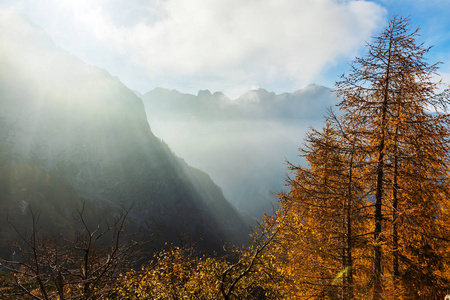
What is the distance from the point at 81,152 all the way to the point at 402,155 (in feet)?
378

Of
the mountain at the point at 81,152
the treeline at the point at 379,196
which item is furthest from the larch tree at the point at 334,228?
the mountain at the point at 81,152

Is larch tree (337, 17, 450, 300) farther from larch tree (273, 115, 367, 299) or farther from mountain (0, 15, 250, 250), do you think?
mountain (0, 15, 250, 250)

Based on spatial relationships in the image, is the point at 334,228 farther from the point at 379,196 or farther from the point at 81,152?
the point at 81,152

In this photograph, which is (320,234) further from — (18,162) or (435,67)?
(18,162)

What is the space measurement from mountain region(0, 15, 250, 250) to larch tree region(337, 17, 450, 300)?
75.4m

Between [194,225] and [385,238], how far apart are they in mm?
113102

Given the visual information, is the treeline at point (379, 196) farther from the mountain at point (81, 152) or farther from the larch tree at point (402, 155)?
the mountain at point (81, 152)

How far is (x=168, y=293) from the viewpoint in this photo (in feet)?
24.8

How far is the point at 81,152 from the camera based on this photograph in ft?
326

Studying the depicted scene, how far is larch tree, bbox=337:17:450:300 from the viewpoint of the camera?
21.8ft

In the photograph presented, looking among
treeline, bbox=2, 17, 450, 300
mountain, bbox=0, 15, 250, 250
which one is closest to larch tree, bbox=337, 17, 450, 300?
treeline, bbox=2, 17, 450, 300

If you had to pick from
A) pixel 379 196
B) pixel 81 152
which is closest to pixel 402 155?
pixel 379 196

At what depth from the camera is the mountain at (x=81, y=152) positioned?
85.0 metres

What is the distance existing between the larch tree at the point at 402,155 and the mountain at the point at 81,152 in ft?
247
